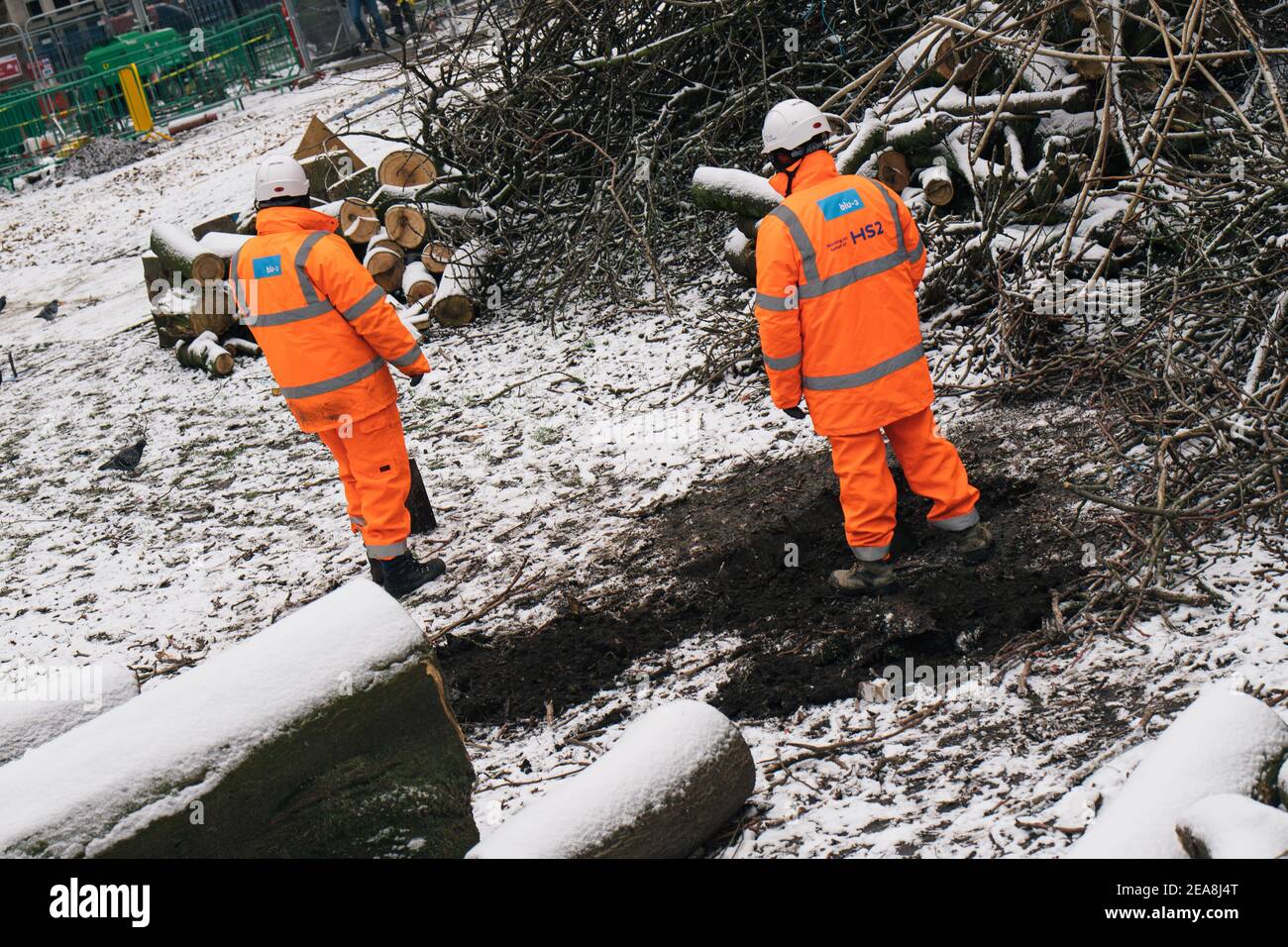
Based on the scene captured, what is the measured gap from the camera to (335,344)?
495cm

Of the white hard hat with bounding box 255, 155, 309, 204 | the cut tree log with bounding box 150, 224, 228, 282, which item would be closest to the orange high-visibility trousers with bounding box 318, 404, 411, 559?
the white hard hat with bounding box 255, 155, 309, 204

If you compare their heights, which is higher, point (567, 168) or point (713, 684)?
point (567, 168)

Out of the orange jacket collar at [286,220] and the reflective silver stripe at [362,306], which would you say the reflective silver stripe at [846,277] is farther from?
the orange jacket collar at [286,220]

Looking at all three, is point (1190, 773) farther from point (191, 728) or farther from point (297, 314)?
point (297, 314)

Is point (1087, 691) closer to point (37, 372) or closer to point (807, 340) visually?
point (807, 340)

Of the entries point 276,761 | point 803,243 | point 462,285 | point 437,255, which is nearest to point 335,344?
point 803,243

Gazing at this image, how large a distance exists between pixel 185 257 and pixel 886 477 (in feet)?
21.0

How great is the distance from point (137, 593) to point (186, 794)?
3205 millimetres

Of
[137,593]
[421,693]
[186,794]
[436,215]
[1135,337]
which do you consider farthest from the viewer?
[436,215]

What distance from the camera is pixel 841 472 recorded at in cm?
420

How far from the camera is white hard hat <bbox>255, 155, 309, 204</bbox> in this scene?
4.93 metres

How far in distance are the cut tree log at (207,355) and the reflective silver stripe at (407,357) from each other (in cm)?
377

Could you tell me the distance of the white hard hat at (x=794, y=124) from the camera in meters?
4.02

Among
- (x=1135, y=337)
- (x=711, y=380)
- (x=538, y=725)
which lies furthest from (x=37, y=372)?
(x=1135, y=337)
